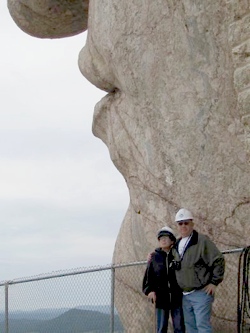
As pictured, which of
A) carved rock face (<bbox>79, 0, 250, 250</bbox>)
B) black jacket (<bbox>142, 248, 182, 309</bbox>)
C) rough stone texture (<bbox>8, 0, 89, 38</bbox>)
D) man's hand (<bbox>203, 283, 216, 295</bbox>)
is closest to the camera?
→ man's hand (<bbox>203, 283, 216, 295</bbox>)

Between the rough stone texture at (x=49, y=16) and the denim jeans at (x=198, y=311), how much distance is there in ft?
22.4

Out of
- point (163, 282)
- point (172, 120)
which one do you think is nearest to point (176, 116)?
point (172, 120)

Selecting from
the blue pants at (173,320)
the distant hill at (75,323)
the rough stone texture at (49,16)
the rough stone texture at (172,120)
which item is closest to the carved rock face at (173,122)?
the rough stone texture at (172,120)

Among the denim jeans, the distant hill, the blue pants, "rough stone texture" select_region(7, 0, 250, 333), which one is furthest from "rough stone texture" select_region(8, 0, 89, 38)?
the denim jeans

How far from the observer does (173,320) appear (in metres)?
8.38

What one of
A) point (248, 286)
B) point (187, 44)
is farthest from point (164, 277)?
point (187, 44)

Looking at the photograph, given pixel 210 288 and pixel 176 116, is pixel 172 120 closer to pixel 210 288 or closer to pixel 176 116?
pixel 176 116

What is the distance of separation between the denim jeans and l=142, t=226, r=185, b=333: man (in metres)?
0.18

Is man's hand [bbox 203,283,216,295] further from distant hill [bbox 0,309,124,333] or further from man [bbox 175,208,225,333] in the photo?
distant hill [bbox 0,309,124,333]

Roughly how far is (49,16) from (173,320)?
6915 millimetres

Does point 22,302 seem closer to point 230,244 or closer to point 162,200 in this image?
point 162,200

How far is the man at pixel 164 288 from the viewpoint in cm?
827

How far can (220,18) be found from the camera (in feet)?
28.5

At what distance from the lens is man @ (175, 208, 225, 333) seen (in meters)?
7.92
